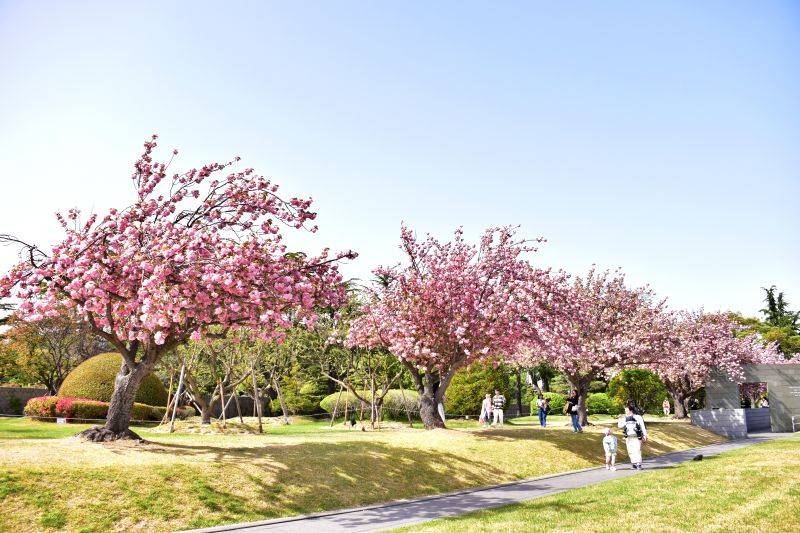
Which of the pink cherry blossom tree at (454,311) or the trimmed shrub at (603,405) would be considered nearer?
the pink cherry blossom tree at (454,311)

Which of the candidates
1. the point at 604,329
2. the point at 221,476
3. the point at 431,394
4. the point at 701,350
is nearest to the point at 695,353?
the point at 701,350

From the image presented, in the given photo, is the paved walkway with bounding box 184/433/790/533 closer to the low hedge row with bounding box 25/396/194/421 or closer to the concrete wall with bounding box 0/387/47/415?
the low hedge row with bounding box 25/396/194/421

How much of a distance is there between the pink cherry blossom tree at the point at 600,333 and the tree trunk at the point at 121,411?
53.3 feet

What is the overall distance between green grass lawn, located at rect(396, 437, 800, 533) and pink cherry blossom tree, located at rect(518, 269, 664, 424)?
9.42 meters

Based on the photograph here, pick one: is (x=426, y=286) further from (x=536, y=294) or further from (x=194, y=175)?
(x=194, y=175)

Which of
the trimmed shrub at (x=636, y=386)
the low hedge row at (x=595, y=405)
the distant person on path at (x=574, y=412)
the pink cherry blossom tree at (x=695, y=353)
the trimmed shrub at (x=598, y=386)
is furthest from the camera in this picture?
the trimmed shrub at (x=598, y=386)

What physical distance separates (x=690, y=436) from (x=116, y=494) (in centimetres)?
2837

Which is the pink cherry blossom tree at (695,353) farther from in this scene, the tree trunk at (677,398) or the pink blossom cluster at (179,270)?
the pink blossom cluster at (179,270)

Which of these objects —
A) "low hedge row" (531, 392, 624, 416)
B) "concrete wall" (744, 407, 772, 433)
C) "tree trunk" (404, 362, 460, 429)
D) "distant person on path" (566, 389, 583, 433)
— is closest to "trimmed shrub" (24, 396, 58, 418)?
"tree trunk" (404, 362, 460, 429)

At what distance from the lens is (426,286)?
21.9m

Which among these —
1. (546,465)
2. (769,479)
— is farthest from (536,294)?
(769,479)

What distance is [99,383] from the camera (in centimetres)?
2905

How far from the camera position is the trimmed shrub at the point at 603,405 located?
161 feet

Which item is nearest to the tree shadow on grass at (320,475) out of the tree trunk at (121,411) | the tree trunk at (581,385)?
the tree trunk at (121,411)
